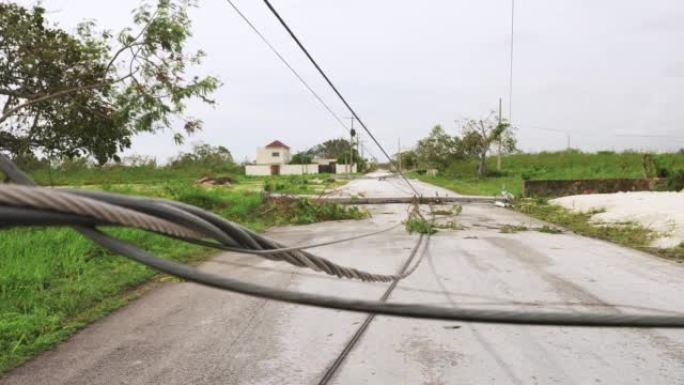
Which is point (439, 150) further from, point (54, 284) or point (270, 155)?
point (54, 284)

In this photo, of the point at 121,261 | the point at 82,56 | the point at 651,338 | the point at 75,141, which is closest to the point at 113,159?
the point at 75,141

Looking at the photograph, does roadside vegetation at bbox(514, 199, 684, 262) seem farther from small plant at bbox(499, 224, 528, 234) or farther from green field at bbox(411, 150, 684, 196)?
green field at bbox(411, 150, 684, 196)

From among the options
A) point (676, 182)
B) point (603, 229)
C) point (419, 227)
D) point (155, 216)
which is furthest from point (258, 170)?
→ point (155, 216)

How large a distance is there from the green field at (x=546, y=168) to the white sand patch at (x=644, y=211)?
10.6 meters

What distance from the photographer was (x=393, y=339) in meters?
4.17

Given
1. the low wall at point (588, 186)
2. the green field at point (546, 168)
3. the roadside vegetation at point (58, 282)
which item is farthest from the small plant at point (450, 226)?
the green field at point (546, 168)

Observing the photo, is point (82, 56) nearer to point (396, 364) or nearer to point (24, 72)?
point (24, 72)

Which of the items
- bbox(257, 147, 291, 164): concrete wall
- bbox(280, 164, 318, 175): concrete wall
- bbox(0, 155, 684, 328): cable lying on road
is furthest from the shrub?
bbox(257, 147, 291, 164): concrete wall

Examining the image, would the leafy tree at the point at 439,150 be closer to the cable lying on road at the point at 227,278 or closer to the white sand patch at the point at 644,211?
the white sand patch at the point at 644,211

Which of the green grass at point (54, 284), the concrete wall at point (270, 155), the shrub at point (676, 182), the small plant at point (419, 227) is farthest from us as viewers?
the concrete wall at point (270, 155)

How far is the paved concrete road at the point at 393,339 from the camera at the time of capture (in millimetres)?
3502

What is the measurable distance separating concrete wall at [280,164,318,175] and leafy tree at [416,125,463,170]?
21.4 m

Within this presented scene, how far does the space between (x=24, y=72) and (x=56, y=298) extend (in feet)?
16.7

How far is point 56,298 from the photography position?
546 cm
